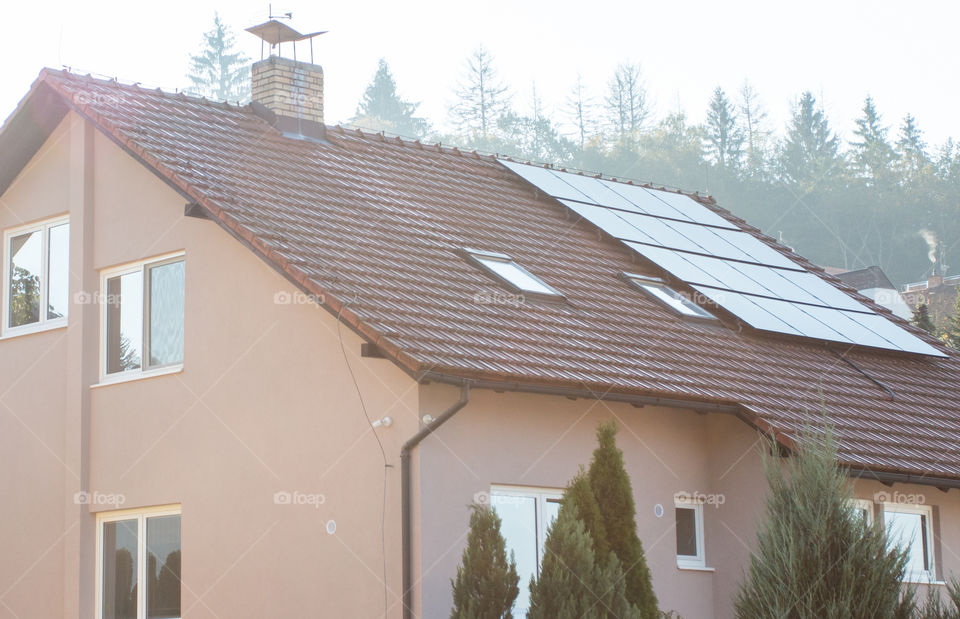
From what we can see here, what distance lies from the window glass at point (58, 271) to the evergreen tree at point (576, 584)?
27.0ft

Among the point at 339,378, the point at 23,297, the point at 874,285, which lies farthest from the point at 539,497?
the point at 874,285

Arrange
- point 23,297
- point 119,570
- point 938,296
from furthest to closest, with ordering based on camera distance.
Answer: point 938,296 < point 23,297 < point 119,570

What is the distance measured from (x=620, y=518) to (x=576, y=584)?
1.06m

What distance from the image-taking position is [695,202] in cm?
2314

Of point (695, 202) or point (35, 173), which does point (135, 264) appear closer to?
point (35, 173)

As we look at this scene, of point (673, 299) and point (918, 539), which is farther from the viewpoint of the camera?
point (673, 299)

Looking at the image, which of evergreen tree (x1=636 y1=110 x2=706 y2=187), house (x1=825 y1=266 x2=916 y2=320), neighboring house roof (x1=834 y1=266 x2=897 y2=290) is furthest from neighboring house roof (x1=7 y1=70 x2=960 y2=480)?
evergreen tree (x1=636 y1=110 x2=706 y2=187)

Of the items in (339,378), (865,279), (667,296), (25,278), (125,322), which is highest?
(865,279)

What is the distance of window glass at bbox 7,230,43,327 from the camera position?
16344 mm

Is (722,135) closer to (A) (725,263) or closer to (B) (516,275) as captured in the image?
(A) (725,263)

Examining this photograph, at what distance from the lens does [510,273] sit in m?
15.3

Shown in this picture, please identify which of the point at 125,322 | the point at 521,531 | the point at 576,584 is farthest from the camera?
the point at 125,322

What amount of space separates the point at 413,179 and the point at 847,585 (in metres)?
10.4

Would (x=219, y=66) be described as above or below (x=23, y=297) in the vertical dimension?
above
